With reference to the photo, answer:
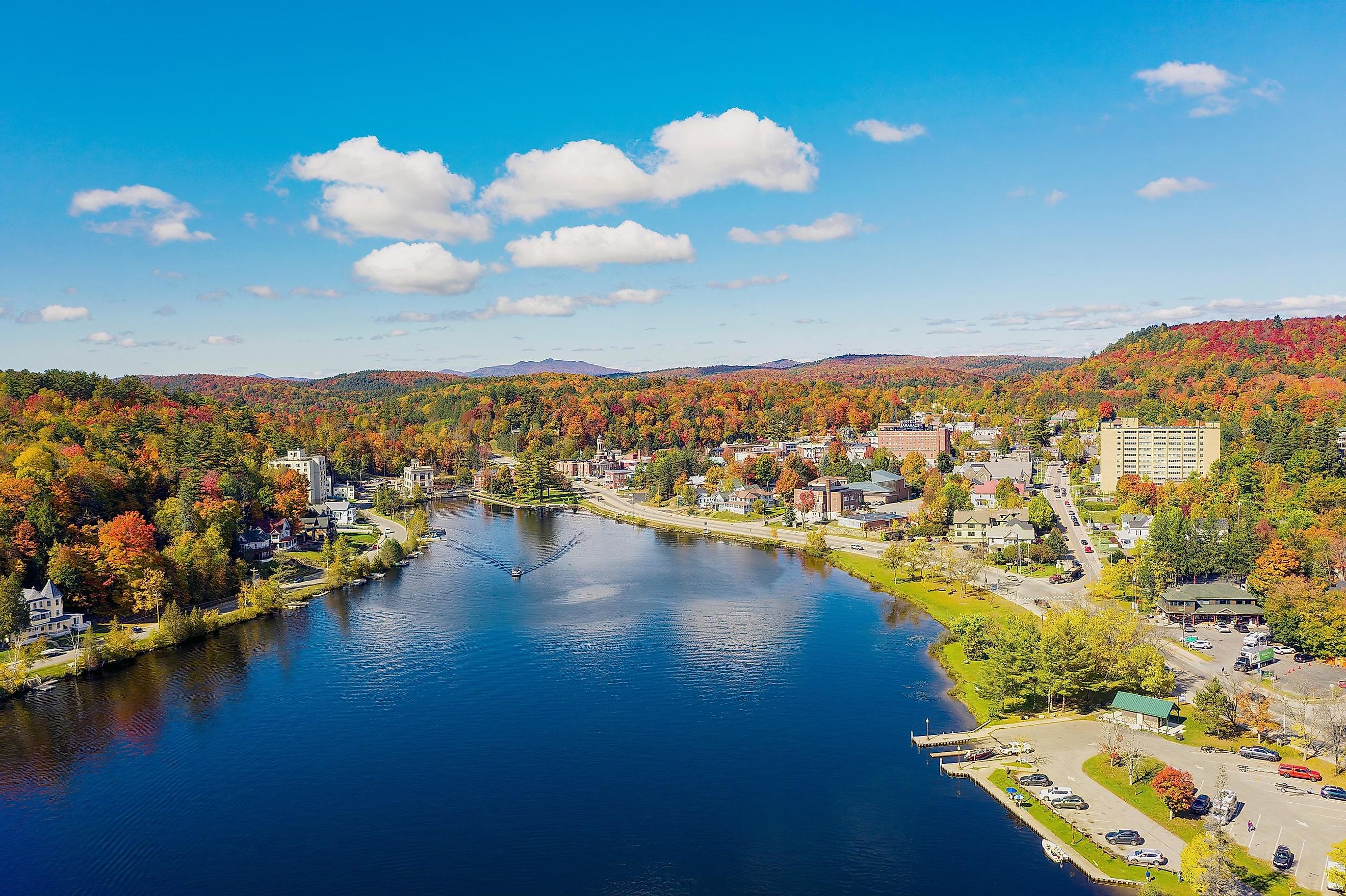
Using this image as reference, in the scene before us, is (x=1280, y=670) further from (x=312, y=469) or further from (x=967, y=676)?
(x=312, y=469)

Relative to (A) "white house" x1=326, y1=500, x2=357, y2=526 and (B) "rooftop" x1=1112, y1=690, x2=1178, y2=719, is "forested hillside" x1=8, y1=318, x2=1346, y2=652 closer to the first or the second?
(A) "white house" x1=326, y1=500, x2=357, y2=526

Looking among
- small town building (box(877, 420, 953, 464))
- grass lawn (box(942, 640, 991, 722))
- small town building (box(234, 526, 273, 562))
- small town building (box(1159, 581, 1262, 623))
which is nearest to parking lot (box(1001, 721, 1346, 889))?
grass lawn (box(942, 640, 991, 722))

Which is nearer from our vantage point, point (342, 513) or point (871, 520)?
A: point (871, 520)

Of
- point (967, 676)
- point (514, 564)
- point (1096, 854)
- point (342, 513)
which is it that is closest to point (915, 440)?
point (514, 564)

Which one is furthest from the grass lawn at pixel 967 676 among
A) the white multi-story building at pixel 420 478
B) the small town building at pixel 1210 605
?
the white multi-story building at pixel 420 478

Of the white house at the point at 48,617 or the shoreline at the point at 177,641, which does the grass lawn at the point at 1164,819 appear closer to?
the shoreline at the point at 177,641

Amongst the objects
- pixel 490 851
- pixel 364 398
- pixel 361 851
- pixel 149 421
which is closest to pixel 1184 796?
pixel 490 851
